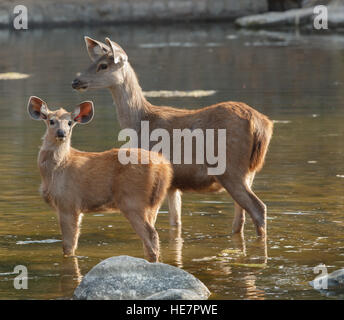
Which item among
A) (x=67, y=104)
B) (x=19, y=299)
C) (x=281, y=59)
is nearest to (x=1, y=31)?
(x=281, y=59)

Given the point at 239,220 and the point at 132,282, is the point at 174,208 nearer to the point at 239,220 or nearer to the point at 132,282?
the point at 239,220

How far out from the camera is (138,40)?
119ft

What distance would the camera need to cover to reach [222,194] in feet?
42.4

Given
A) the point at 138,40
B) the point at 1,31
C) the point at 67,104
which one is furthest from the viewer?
the point at 1,31

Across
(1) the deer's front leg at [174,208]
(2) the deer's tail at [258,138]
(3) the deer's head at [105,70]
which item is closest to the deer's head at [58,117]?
(3) the deer's head at [105,70]

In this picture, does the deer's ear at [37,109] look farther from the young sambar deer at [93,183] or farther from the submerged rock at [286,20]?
the submerged rock at [286,20]

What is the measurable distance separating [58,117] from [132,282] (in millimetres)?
2226

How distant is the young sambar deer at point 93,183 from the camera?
955 centimetres

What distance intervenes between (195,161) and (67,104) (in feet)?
35.1

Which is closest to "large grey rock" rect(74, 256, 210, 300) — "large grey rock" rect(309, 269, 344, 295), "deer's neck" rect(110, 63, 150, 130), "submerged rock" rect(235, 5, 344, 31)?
"large grey rock" rect(309, 269, 344, 295)

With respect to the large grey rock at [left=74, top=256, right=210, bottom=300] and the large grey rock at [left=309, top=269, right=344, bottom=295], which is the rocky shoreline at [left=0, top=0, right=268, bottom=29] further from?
the large grey rock at [left=309, top=269, right=344, bottom=295]

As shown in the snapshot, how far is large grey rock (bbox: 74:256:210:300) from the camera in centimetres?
827

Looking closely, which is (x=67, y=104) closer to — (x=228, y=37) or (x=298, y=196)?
(x=298, y=196)

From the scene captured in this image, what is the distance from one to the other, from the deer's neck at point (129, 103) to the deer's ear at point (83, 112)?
1.16 m
